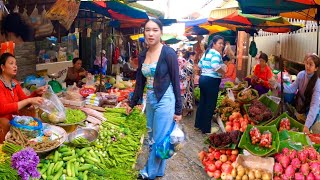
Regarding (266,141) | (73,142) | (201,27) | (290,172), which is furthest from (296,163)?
(201,27)

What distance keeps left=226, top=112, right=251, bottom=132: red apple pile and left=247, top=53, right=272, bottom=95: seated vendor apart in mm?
1918

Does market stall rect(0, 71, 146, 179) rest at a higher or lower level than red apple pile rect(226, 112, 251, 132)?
higher

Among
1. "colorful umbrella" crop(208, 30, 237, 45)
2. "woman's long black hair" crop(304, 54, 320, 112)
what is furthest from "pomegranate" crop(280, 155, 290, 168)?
"colorful umbrella" crop(208, 30, 237, 45)

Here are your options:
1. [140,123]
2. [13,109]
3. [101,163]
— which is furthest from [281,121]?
[13,109]

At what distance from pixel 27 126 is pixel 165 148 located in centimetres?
166

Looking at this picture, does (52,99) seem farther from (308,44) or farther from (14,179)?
(308,44)

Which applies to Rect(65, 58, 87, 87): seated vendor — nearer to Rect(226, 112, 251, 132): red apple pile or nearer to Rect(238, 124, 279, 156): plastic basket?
Rect(226, 112, 251, 132): red apple pile

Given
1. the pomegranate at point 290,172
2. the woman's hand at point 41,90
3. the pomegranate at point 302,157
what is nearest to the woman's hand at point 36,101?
the woman's hand at point 41,90

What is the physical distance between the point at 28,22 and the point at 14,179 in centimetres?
291

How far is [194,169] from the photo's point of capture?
5.64 meters

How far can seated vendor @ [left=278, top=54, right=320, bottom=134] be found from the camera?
16.5 feet

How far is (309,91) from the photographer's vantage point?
18.0 ft

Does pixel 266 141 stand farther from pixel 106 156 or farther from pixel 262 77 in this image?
pixel 262 77

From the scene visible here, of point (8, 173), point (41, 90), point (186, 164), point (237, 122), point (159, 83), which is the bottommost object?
point (186, 164)
